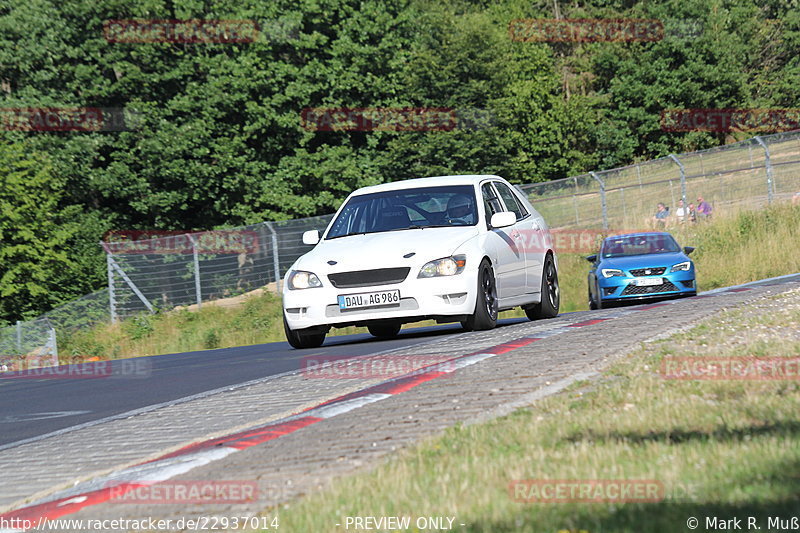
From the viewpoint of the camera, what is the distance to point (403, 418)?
6387mm

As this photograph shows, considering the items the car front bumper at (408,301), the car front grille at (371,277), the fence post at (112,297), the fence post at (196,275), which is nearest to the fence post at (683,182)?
the fence post at (196,275)

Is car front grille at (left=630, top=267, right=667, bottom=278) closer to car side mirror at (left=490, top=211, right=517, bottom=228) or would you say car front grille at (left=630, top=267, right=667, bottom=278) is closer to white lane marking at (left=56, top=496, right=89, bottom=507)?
car side mirror at (left=490, top=211, right=517, bottom=228)

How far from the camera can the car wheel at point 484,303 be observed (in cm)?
1245

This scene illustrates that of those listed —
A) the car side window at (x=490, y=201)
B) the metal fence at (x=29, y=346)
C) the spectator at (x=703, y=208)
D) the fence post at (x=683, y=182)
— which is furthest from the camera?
the spectator at (x=703, y=208)

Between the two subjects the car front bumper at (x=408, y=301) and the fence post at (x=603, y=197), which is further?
the fence post at (x=603, y=197)

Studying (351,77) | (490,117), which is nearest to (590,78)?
(490,117)

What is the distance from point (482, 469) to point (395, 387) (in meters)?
3.25

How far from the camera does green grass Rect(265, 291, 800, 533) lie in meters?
3.64

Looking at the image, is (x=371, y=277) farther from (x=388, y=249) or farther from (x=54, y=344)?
(x=54, y=344)

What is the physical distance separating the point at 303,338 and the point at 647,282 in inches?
334

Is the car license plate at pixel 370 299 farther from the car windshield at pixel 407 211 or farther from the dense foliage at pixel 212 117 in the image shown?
the dense foliage at pixel 212 117

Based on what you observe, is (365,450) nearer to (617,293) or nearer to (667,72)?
(617,293)

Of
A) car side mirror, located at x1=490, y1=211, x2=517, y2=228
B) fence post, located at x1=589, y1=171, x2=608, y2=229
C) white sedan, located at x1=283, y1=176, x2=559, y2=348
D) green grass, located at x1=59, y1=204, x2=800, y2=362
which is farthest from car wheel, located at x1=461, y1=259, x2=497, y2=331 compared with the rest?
fence post, located at x1=589, y1=171, x2=608, y2=229

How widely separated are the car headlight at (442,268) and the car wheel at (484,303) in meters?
0.34
